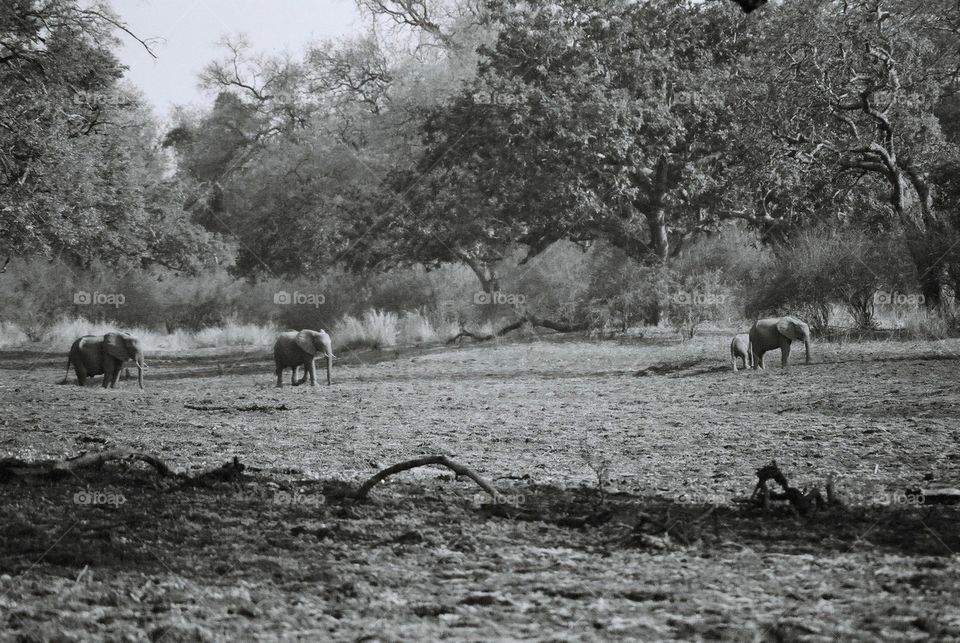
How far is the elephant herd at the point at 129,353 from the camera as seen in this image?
1795 centimetres

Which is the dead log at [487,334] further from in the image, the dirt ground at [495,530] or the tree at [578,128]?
the dirt ground at [495,530]

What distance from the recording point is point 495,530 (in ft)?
16.8

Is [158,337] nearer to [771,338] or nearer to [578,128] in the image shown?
[578,128]

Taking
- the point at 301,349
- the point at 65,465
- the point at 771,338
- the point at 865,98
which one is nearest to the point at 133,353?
the point at 301,349

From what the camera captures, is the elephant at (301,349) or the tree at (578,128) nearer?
the elephant at (301,349)

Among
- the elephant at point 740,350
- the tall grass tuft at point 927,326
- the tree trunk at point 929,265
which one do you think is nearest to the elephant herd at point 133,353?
the elephant at point 740,350

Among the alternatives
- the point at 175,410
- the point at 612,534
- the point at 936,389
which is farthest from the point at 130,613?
the point at 936,389

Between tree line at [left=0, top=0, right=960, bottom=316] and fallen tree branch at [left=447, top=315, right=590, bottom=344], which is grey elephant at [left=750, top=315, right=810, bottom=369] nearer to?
tree line at [left=0, top=0, right=960, bottom=316]

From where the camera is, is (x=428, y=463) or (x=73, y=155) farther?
(x=73, y=155)

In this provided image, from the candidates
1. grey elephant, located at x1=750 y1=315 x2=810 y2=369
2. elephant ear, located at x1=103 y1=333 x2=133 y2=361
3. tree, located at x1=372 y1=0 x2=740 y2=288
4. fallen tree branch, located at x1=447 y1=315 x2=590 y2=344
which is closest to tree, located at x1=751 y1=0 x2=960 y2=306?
tree, located at x1=372 y1=0 x2=740 y2=288

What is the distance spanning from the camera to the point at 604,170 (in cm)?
2386

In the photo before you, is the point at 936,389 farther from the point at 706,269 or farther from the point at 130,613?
the point at 706,269

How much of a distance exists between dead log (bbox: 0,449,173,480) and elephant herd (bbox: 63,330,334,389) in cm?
1078

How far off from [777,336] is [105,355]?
36.7 feet
